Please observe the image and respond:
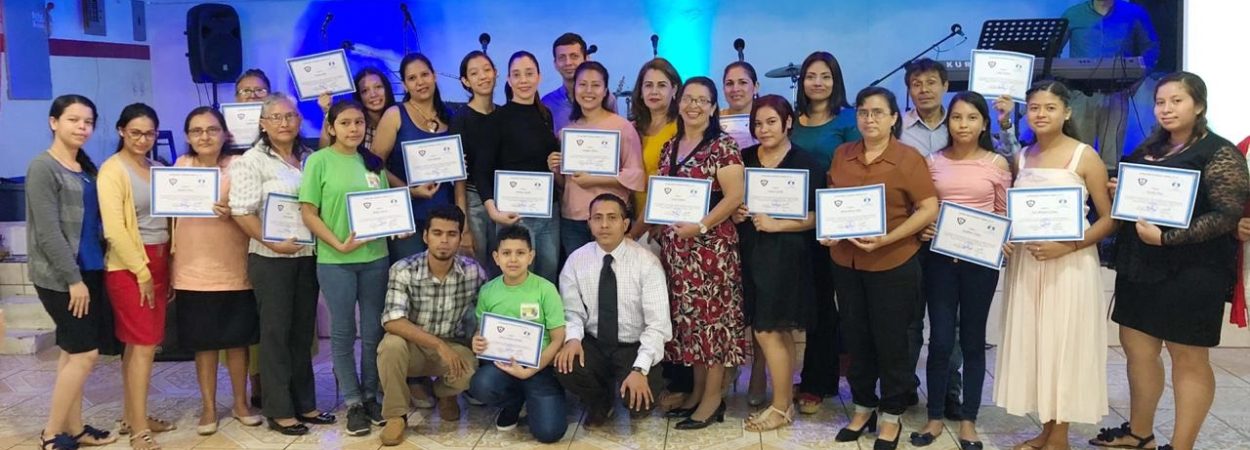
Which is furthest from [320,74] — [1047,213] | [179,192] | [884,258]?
[1047,213]

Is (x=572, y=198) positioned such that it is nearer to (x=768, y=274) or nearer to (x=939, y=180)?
(x=768, y=274)

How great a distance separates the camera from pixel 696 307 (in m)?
3.46

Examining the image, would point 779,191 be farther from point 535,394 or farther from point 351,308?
point 351,308

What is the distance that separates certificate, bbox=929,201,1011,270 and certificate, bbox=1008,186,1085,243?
55mm

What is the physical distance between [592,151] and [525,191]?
0.97 ft

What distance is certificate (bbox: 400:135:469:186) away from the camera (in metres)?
3.50

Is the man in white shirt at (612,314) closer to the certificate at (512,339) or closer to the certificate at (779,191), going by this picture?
the certificate at (512,339)

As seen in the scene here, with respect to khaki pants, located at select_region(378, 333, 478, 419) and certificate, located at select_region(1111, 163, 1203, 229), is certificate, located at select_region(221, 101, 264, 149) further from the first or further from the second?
certificate, located at select_region(1111, 163, 1203, 229)

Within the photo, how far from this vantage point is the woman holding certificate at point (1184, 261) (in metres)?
2.81

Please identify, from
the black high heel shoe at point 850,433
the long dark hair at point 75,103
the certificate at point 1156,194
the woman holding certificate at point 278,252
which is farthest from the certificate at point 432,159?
the certificate at point 1156,194

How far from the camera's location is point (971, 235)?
9.84 feet

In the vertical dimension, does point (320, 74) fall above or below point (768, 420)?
above

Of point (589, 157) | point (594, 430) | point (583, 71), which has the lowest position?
point (594, 430)

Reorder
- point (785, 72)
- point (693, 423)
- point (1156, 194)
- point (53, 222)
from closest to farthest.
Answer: point (1156, 194) → point (53, 222) → point (693, 423) → point (785, 72)
